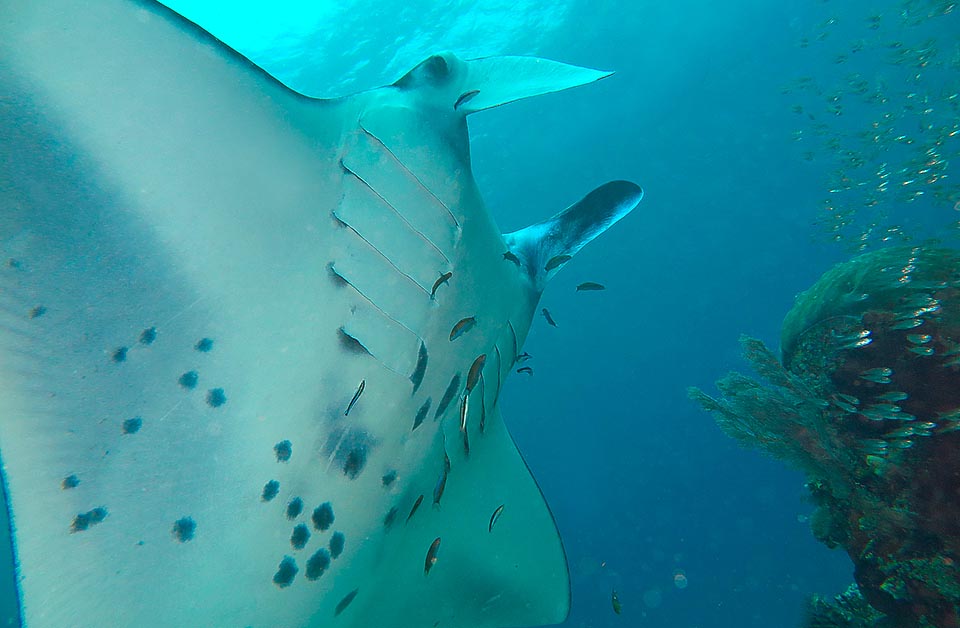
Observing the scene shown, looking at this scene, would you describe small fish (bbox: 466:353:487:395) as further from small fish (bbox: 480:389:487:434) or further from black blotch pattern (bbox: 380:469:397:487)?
black blotch pattern (bbox: 380:469:397:487)

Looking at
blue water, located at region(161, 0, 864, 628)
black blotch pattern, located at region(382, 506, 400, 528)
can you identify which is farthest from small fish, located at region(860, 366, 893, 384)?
blue water, located at region(161, 0, 864, 628)

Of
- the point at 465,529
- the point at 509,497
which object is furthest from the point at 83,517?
the point at 509,497

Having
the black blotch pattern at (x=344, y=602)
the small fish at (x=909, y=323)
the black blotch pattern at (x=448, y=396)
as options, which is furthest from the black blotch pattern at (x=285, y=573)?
the small fish at (x=909, y=323)

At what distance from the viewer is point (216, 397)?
1.74m

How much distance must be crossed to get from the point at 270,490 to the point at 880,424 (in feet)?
12.0

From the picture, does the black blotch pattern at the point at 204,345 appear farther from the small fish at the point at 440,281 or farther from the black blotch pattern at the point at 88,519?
the small fish at the point at 440,281

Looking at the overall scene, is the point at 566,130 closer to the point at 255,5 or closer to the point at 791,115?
the point at 791,115

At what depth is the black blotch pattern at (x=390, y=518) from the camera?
2.13 metres

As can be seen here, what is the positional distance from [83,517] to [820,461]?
4218 millimetres

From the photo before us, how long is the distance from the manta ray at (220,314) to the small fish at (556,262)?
32cm

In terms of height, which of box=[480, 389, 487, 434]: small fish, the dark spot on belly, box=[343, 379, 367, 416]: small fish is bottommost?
the dark spot on belly

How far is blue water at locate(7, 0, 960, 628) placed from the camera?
59.5ft

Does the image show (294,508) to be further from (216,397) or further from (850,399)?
(850,399)

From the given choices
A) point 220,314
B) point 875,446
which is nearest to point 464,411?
point 220,314
